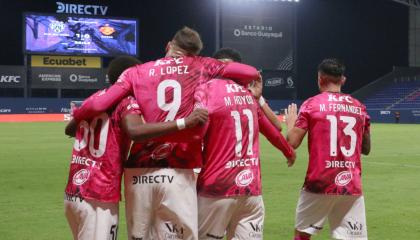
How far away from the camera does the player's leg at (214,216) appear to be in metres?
4.72

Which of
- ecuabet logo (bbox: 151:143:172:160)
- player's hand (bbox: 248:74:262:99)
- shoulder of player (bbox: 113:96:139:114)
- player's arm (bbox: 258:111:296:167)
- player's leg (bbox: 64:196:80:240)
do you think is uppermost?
player's hand (bbox: 248:74:262:99)

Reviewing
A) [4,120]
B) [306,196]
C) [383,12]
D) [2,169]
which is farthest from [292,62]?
[306,196]

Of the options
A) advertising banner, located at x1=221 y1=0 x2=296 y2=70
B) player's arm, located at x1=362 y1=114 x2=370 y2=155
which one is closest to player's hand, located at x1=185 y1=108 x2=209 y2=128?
player's arm, located at x1=362 y1=114 x2=370 y2=155

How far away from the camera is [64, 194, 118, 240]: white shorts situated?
183 inches

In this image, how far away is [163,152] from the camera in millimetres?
4637

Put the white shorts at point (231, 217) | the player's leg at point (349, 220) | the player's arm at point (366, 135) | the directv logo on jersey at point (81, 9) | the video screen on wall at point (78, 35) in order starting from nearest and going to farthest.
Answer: the white shorts at point (231, 217) → the player's leg at point (349, 220) → the player's arm at point (366, 135) → the video screen on wall at point (78, 35) → the directv logo on jersey at point (81, 9)

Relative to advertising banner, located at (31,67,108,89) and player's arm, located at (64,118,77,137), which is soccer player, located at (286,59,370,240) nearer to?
player's arm, located at (64,118,77,137)

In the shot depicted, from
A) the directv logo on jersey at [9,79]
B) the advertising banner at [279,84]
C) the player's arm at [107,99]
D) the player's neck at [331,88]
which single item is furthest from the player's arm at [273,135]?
the advertising banner at [279,84]

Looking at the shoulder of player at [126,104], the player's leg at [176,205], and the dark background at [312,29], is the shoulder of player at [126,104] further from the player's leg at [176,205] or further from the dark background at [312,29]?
the dark background at [312,29]

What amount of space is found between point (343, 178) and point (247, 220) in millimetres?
1239

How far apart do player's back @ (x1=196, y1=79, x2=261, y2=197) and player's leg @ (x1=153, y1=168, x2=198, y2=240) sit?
0.53ft

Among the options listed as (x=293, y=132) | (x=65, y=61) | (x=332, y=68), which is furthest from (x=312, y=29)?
(x=293, y=132)

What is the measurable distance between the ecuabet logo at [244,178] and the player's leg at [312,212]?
115 centimetres

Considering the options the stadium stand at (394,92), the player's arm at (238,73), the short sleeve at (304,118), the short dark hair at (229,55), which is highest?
the stadium stand at (394,92)
